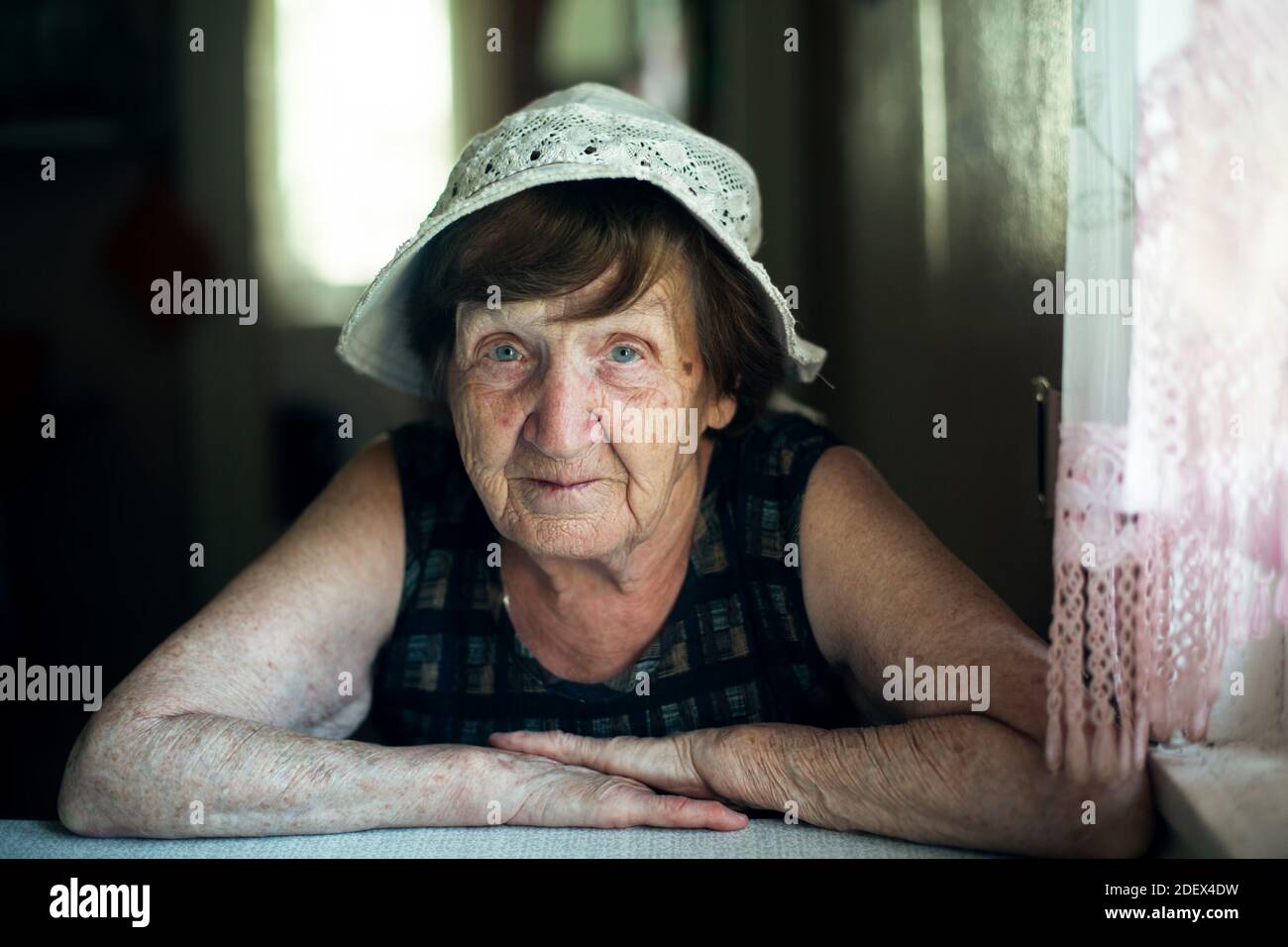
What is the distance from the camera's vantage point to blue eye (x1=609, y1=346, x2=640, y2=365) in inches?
53.6

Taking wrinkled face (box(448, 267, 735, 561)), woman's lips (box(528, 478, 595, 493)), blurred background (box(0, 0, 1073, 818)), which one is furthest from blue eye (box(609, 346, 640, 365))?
blurred background (box(0, 0, 1073, 818))

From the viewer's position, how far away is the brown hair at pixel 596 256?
133 cm

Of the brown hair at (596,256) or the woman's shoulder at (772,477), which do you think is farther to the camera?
the woman's shoulder at (772,477)

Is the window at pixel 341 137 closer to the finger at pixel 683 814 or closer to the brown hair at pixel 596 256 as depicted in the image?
the brown hair at pixel 596 256

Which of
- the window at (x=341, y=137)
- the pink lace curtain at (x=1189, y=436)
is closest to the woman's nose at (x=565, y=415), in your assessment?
the pink lace curtain at (x=1189, y=436)

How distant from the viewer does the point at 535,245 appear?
1334 mm

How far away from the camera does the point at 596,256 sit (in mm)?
1336

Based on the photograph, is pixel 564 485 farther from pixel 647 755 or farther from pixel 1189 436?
pixel 1189 436

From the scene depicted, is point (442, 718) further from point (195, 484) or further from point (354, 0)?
point (354, 0)

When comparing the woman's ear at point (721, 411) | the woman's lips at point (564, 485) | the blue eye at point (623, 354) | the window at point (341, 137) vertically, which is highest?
the window at point (341, 137)

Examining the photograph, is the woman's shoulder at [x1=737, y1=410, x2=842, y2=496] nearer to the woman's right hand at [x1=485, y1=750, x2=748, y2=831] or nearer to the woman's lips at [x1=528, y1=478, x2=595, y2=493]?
the woman's lips at [x1=528, y1=478, x2=595, y2=493]

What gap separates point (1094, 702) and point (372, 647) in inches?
34.8
